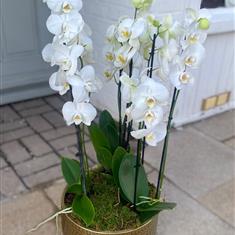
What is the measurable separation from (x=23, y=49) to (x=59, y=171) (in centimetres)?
104

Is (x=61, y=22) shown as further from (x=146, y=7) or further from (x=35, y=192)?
(x=35, y=192)

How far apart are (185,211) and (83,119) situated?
0.98m

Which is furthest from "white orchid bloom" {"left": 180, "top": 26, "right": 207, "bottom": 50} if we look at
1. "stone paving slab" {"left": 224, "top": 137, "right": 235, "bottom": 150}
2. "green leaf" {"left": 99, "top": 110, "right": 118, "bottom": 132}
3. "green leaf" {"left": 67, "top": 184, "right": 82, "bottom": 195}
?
"stone paving slab" {"left": 224, "top": 137, "right": 235, "bottom": 150}

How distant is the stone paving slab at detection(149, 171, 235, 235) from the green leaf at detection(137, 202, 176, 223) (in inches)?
17.3

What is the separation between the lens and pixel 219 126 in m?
2.55

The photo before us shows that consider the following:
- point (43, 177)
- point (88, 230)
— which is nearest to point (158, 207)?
point (88, 230)

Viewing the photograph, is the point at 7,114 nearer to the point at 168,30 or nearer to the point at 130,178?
the point at 130,178

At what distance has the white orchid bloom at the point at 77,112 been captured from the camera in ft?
3.16

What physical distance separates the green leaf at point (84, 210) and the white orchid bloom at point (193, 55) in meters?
0.54

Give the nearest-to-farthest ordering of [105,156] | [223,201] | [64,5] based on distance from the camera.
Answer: [64,5] → [105,156] → [223,201]

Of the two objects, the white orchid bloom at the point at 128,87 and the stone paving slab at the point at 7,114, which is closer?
the white orchid bloom at the point at 128,87

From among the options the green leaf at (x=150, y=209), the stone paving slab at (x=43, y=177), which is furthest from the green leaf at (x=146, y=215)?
the stone paving slab at (x=43, y=177)

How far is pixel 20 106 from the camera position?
2592mm

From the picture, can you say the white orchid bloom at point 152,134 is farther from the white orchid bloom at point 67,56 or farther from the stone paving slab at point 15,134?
the stone paving slab at point 15,134
